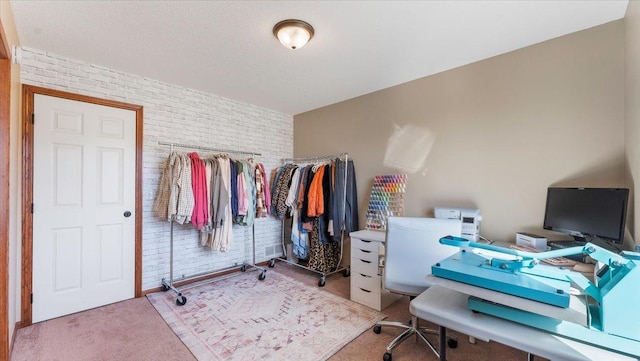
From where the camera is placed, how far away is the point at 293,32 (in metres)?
2.12

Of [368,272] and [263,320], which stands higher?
[368,272]

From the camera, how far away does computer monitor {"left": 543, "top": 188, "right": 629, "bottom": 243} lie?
172cm

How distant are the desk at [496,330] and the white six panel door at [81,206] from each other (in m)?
3.14

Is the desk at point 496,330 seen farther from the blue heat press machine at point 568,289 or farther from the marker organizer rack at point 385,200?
the marker organizer rack at point 385,200

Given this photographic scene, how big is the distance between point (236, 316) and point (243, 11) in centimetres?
264

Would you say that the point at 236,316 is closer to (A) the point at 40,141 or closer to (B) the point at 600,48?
(A) the point at 40,141

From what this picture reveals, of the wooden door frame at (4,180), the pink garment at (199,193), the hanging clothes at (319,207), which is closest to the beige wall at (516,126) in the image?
the hanging clothes at (319,207)

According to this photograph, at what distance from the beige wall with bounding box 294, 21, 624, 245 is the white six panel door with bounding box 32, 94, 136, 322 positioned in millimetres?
3078

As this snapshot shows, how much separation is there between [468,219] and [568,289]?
1.54 metres

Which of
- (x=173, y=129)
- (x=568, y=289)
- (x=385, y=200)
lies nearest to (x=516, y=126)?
(x=385, y=200)

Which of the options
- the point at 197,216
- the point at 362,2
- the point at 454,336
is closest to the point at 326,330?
the point at 454,336

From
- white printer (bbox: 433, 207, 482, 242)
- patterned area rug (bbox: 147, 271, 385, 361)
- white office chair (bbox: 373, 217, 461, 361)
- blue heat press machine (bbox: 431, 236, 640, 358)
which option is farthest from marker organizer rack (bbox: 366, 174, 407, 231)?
blue heat press machine (bbox: 431, 236, 640, 358)

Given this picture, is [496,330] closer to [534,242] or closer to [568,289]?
[568,289]

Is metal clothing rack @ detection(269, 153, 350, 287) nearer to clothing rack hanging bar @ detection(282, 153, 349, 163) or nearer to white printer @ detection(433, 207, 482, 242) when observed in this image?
clothing rack hanging bar @ detection(282, 153, 349, 163)
